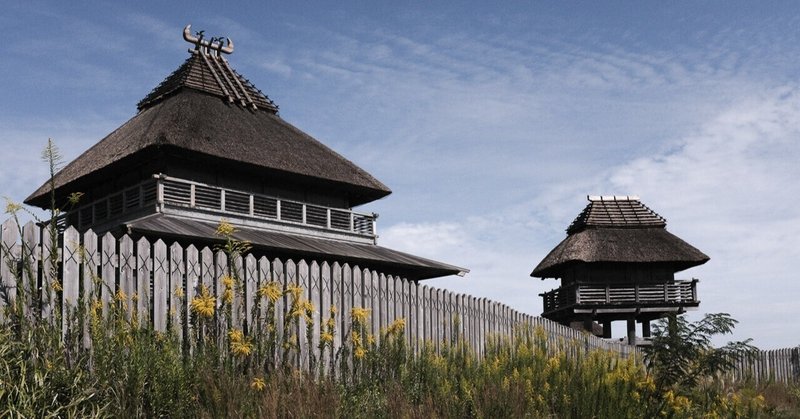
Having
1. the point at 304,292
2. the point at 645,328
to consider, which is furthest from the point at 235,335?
the point at 645,328

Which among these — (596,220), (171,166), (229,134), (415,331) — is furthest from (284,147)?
(596,220)

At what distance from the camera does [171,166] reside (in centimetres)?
2153

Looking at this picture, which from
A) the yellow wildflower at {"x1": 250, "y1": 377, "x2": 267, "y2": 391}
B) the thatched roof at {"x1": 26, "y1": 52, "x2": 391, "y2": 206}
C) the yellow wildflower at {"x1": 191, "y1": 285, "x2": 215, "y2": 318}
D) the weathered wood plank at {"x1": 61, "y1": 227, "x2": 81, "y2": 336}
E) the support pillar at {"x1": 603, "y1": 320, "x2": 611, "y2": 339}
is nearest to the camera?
the yellow wildflower at {"x1": 250, "y1": 377, "x2": 267, "y2": 391}

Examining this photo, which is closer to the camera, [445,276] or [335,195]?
[445,276]

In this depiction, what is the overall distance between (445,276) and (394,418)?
1734cm

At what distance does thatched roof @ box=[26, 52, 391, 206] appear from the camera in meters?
21.8

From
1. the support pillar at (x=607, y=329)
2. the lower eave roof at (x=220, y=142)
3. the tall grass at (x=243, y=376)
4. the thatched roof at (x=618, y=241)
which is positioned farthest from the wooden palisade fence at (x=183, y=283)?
the support pillar at (x=607, y=329)

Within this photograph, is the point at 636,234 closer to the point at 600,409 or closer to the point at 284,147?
the point at 284,147

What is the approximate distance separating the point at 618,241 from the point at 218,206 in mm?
18210

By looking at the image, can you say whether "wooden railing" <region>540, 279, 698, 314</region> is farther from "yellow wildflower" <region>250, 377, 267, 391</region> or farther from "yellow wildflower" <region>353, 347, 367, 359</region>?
"yellow wildflower" <region>250, 377, 267, 391</region>

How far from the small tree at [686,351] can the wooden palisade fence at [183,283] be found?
2.45m

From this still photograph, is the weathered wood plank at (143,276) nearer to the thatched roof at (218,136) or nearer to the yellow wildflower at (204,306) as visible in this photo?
the yellow wildflower at (204,306)

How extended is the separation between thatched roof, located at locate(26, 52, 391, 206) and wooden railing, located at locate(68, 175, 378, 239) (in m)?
0.85

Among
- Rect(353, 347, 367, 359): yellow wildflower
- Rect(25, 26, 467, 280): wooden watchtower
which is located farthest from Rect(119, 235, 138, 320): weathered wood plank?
Rect(25, 26, 467, 280): wooden watchtower
